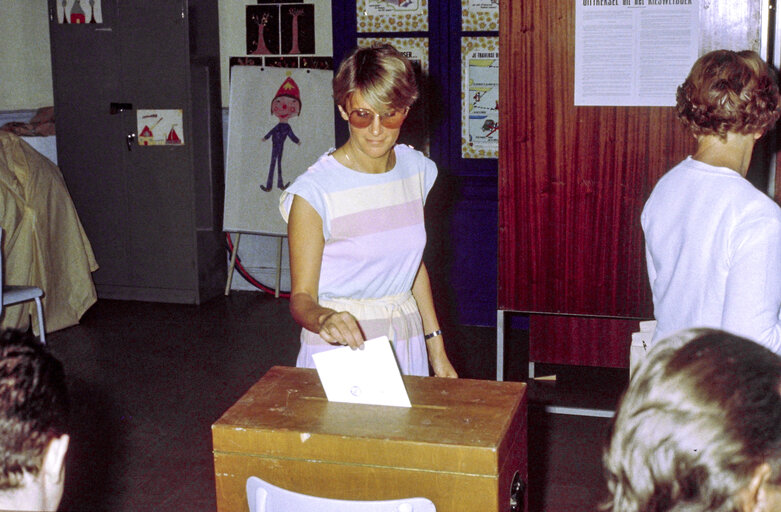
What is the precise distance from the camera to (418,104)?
5.59 meters

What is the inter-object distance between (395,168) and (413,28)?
11.3 feet

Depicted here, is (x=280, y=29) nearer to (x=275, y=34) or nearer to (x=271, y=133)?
(x=275, y=34)

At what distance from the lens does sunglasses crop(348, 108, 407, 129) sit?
6.98ft

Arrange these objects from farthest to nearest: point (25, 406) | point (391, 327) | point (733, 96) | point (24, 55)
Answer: point (24, 55), point (391, 327), point (733, 96), point (25, 406)

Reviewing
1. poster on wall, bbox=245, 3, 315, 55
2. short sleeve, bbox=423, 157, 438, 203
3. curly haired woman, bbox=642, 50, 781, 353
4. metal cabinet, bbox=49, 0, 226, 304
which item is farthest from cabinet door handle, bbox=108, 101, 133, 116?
curly haired woman, bbox=642, 50, 781, 353

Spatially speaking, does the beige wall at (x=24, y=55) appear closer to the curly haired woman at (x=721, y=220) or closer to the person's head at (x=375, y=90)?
the person's head at (x=375, y=90)

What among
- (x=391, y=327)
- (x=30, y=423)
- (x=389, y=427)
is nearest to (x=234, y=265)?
(x=391, y=327)

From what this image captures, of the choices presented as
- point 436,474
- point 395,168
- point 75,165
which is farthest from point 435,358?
point 75,165

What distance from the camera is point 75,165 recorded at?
6324mm

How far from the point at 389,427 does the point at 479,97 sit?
163 inches

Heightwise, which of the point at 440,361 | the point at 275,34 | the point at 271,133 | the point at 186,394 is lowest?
the point at 186,394

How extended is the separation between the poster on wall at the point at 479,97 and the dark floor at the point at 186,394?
1110mm

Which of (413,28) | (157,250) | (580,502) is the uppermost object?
(413,28)

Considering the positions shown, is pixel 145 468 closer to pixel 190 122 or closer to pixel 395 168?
pixel 395 168
